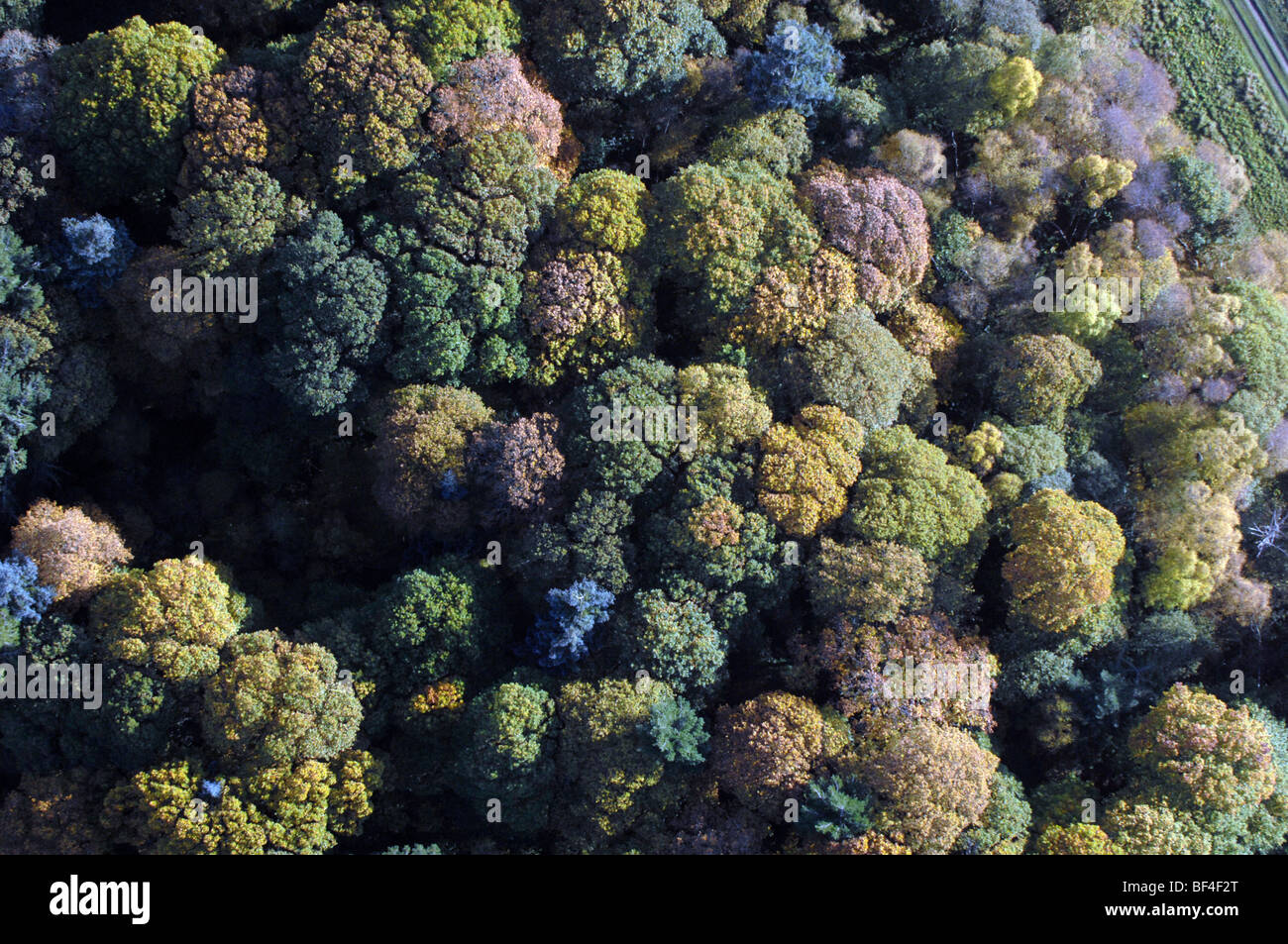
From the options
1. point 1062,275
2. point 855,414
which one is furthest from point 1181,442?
point 855,414

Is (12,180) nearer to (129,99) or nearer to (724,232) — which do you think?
(129,99)

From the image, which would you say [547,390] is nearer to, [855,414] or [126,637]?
[855,414]

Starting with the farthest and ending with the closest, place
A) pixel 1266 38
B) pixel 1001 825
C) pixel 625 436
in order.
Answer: pixel 1266 38
pixel 625 436
pixel 1001 825

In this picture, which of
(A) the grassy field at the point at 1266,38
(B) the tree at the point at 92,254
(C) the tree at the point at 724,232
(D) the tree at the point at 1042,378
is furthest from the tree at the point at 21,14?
(A) the grassy field at the point at 1266,38

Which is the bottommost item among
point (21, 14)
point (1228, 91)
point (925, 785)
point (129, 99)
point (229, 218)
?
point (925, 785)

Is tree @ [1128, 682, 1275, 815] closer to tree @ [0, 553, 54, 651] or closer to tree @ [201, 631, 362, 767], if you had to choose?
tree @ [201, 631, 362, 767]

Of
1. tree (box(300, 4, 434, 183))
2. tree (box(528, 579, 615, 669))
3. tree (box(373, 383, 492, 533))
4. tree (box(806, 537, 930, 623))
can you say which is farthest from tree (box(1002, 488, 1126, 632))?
tree (box(300, 4, 434, 183))

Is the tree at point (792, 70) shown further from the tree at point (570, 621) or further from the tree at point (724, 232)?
the tree at point (570, 621)

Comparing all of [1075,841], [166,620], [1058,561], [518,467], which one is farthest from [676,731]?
[166,620]
